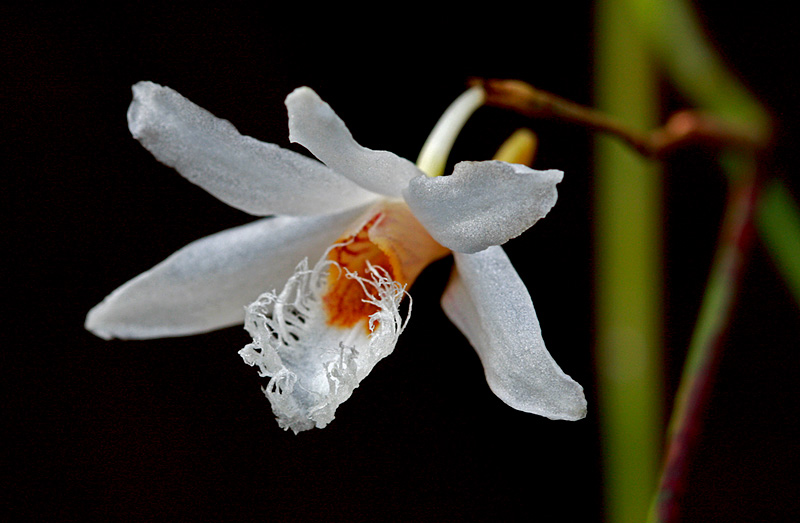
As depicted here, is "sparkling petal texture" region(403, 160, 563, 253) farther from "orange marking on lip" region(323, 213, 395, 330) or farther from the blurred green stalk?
the blurred green stalk

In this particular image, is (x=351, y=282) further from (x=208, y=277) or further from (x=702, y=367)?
(x=702, y=367)

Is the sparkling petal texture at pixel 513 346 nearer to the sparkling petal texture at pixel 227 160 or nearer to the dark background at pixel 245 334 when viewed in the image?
the sparkling petal texture at pixel 227 160

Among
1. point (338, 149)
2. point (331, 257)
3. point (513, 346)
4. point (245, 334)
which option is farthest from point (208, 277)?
point (245, 334)

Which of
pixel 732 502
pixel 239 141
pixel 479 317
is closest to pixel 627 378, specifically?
pixel 732 502

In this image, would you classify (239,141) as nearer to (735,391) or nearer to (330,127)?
(330,127)

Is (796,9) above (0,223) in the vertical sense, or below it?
above

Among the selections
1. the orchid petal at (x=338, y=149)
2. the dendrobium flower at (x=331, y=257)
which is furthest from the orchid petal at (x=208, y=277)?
the orchid petal at (x=338, y=149)

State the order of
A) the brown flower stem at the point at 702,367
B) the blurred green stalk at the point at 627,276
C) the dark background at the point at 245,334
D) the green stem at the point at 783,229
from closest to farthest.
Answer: the brown flower stem at the point at 702,367, the green stem at the point at 783,229, the blurred green stalk at the point at 627,276, the dark background at the point at 245,334
